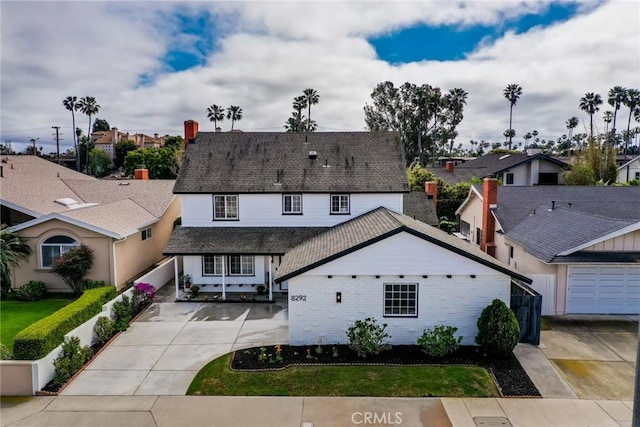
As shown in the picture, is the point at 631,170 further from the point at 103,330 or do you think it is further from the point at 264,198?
the point at 103,330

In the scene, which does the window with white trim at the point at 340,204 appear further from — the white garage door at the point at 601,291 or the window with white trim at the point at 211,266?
the white garage door at the point at 601,291

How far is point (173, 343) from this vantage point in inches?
594

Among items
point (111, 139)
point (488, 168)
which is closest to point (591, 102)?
point (488, 168)

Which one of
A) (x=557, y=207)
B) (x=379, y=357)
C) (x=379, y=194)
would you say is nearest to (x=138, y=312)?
(x=379, y=357)

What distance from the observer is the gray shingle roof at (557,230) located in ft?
54.9

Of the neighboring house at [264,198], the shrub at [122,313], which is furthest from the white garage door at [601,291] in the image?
the shrub at [122,313]

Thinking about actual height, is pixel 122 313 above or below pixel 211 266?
below

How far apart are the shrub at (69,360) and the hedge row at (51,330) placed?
307 millimetres

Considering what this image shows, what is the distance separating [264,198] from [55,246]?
10572mm

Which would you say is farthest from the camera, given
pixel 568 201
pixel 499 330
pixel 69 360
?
pixel 568 201

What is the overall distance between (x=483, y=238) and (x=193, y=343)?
18.2 m

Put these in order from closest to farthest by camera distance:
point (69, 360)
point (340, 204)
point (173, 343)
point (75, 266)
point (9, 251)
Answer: point (69, 360), point (173, 343), point (9, 251), point (75, 266), point (340, 204)

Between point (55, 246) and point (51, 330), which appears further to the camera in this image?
point (55, 246)

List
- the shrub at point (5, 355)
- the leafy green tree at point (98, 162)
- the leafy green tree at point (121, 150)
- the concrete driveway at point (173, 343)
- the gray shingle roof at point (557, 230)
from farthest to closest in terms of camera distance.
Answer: the leafy green tree at point (121, 150) < the leafy green tree at point (98, 162) < the gray shingle roof at point (557, 230) < the shrub at point (5, 355) < the concrete driveway at point (173, 343)
